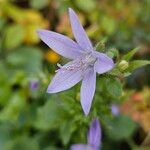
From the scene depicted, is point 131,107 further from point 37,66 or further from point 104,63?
point 104,63

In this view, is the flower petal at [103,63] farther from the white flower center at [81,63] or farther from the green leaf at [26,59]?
the green leaf at [26,59]

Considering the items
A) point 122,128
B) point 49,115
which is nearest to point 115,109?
point 122,128

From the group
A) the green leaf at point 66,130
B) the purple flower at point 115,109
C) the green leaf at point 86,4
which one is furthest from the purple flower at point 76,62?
the green leaf at point 86,4

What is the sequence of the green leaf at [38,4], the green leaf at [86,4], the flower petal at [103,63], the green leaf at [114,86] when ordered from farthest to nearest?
the green leaf at [38,4], the green leaf at [86,4], the green leaf at [114,86], the flower petal at [103,63]

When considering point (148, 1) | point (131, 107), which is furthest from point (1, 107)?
point (148, 1)

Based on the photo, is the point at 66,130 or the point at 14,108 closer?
the point at 66,130

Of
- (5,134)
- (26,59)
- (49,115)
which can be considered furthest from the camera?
(26,59)

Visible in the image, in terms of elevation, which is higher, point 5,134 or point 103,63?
point 103,63

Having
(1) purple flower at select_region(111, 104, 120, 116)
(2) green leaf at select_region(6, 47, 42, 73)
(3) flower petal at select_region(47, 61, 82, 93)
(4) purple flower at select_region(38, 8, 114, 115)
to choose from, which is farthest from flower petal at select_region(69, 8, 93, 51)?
(2) green leaf at select_region(6, 47, 42, 73)

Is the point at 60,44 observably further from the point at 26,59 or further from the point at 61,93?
the point at 26,59
